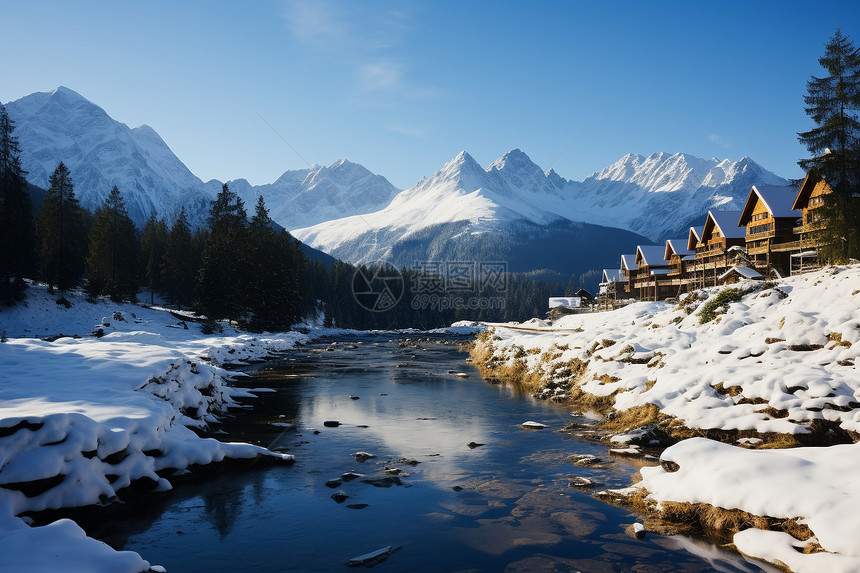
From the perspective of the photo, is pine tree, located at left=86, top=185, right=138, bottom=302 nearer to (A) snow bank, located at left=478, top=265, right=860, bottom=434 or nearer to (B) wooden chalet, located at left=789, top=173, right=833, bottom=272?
(A) snow bank, located at left=478, top=265, right=860, bottom=434

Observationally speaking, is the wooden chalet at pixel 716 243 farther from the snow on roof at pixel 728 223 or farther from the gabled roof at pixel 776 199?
the gabled roof at pixel 776 199

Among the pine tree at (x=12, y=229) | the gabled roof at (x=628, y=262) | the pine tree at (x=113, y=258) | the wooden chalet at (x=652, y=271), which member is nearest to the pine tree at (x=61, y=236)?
the pine tree at (x=12, y=229)

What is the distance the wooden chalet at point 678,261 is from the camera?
72125mm

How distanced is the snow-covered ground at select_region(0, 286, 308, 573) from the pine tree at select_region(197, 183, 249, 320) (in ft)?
143

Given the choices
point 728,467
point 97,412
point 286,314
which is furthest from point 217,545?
point 286,314

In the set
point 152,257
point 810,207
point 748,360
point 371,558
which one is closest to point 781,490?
point 371,558

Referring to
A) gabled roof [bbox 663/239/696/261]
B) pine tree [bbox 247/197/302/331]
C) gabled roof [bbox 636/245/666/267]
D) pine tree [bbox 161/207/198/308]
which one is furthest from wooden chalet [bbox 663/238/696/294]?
pine tree [bbox 161/207/198/308]

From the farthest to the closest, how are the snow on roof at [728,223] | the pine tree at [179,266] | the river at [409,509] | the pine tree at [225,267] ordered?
the pine tree at [179,266] → the pine tree at [225,267] → the snow on roof at [728,223] → the river at [409,509]

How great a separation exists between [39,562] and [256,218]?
2789 inches

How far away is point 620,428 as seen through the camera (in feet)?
63.7

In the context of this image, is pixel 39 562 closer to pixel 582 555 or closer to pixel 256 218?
pixel 582 555

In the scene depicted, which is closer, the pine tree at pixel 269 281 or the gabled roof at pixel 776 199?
the gabled roof at pixel 776 199

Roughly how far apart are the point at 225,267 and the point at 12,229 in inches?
881

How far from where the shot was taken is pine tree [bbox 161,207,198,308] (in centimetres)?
8712
